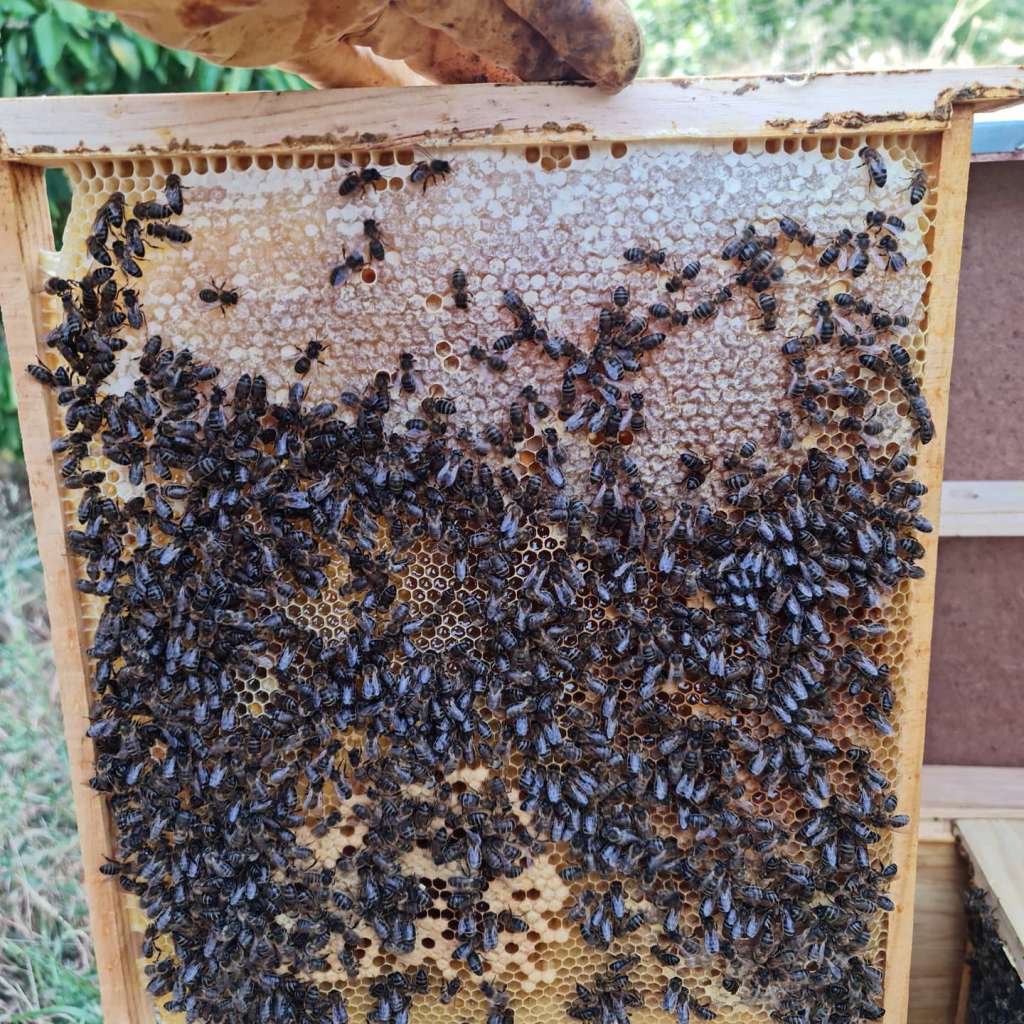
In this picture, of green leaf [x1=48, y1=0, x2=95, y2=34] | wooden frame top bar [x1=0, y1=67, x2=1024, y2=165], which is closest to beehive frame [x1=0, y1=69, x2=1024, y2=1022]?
wooden frame top bar [x1=0, y1=67, x2=1024, y2=165]

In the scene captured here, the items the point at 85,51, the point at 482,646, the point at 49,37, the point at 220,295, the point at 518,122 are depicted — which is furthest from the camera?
the point at 85,51

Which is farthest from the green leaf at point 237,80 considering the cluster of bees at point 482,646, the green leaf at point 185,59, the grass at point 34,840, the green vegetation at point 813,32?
the green vegetation at point 813,32

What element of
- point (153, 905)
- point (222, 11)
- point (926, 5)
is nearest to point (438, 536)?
point (222, 11)

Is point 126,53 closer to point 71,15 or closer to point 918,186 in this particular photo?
point 71,15

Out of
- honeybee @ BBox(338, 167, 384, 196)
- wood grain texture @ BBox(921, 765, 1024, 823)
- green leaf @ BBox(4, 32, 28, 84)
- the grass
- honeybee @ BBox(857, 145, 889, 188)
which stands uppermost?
green leaf @ BBox(4, 32, 28, 84)

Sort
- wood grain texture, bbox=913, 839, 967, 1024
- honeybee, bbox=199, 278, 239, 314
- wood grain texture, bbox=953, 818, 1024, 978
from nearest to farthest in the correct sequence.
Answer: honeybee, bbox=199, 278, 239, 314 < wood grain texture, bbox=953, 818, 1024, 978 < wood grain texture, bbox=913, 839, 967, 1024

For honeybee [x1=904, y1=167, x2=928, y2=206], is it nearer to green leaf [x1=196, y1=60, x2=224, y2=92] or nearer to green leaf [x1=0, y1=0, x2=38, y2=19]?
green leaf [x1=196, y1=60, x2=224, y2=92]

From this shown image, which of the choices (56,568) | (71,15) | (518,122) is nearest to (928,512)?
(518,122)
